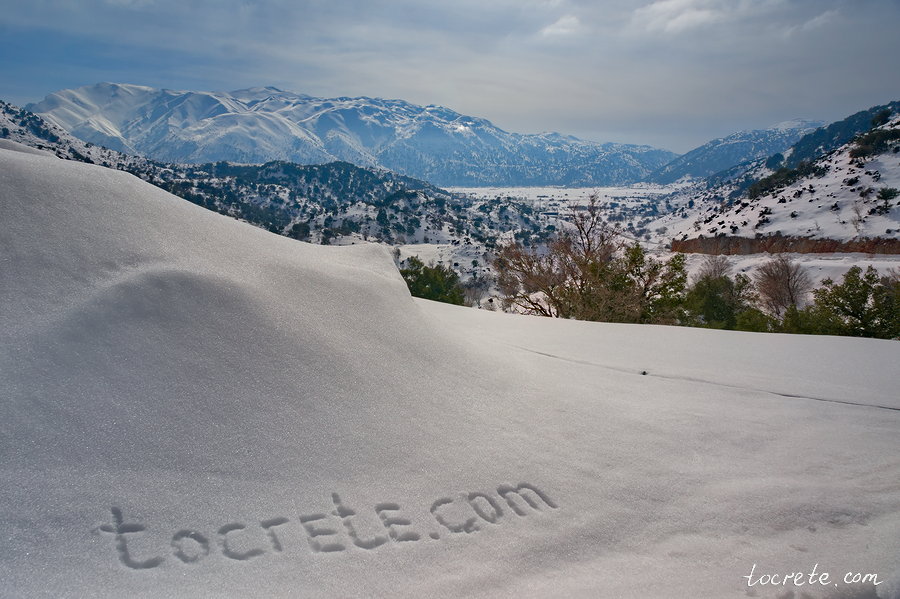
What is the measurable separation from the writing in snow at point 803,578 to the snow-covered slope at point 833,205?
2876 inches

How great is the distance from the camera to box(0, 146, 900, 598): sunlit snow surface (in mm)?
2344

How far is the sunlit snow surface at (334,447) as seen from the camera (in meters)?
2.34

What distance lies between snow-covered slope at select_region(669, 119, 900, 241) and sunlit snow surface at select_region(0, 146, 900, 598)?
237 ft

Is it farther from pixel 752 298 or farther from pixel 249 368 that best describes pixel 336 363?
pixel 752 298

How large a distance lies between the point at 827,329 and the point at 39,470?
41.6 feet

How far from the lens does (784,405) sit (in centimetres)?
430

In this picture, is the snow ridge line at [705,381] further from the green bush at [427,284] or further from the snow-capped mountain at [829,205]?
the snow-capped mountain at [829,205]

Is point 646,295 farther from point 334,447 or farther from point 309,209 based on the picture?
point 309,209

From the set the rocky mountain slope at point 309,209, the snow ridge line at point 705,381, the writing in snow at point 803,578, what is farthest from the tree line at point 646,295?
the rocky mountain slope at point 309,209

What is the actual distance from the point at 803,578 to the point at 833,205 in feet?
284

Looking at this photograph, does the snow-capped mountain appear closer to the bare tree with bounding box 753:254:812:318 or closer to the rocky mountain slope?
the bare tree with bounding box 753:254:812:318

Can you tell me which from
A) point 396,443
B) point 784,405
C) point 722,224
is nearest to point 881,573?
point 784,405

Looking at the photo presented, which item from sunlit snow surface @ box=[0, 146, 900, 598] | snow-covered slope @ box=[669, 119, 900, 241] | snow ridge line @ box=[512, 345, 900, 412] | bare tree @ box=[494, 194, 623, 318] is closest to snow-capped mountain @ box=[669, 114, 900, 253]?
snow-covered slope @ box=[669, 119, 900, 241]

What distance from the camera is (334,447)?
307 cm
